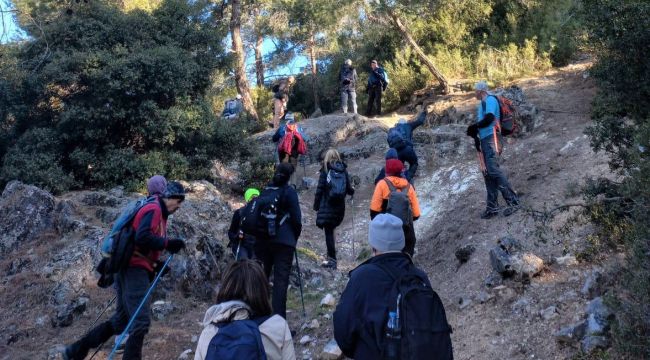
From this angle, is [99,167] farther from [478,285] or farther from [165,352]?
[478,285]

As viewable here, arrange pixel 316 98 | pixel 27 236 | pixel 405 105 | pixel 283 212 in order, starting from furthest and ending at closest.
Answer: pixel 316 98, pixel 405 105, pixel 27 236, pixel 283 212

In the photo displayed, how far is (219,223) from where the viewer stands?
1098cm

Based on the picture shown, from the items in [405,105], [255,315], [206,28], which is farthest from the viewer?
[405,105]

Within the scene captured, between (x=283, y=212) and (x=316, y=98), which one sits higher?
(x=316, y=98)

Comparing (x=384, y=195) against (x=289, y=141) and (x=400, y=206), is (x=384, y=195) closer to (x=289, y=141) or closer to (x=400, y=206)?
(x=400, y=206)

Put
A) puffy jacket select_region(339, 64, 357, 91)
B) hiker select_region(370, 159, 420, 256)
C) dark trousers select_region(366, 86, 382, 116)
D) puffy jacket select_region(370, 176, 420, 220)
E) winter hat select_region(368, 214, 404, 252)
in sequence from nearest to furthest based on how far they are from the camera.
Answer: winter hat select_region(368, 214, 404, 252) → hiker select_region(370, 159, 420, 256) → puffy jacket select_region(370, 176, 420, 220) → puffy jacket select_region(339, 64, 357, 91) → dark trousers select_region(366, 86, 382, 116)

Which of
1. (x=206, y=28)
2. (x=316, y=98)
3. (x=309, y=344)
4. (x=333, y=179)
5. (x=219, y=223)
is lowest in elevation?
(x=309, y=344)

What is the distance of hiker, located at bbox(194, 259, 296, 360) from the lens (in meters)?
3.21

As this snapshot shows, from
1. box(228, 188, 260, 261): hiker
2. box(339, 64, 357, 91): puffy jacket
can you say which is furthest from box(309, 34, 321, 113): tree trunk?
box(228, 188, 260, 261): hiker

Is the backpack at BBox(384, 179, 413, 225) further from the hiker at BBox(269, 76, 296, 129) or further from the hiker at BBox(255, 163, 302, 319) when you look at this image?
the hiker at BBox(269, 76, 296, 129)

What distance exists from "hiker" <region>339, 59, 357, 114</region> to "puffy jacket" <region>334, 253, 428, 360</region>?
15.5 m

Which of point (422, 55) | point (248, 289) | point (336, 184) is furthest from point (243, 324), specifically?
point (422, 55)

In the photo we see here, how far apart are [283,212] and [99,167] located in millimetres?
7073

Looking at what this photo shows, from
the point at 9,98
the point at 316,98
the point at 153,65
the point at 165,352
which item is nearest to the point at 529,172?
the point at 165,352
